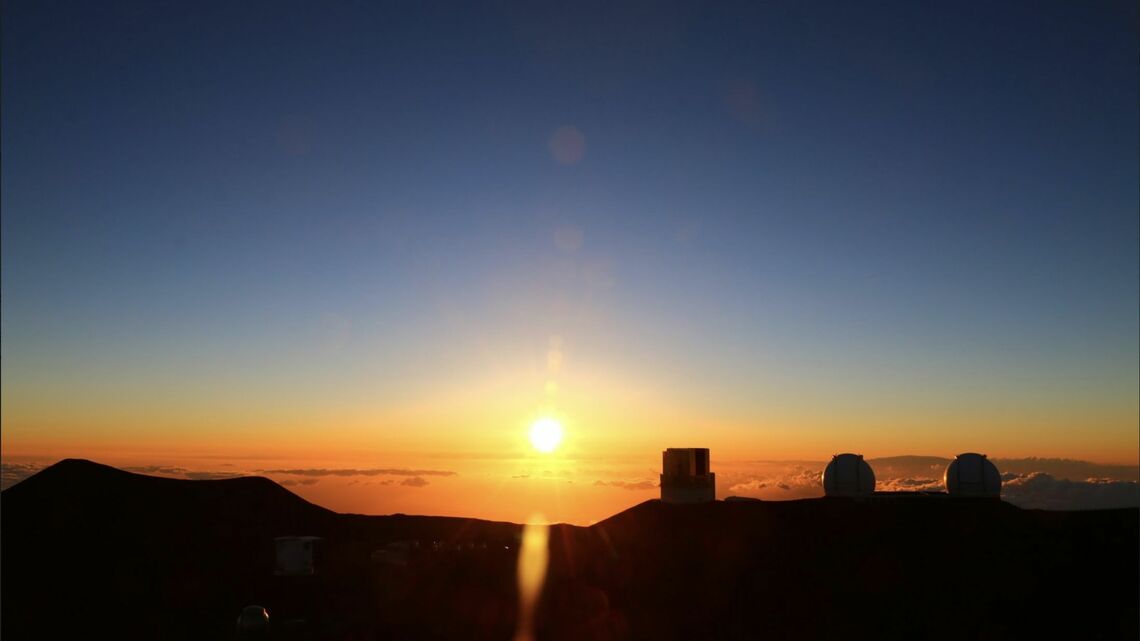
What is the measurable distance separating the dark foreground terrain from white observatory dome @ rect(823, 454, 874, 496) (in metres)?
1.11

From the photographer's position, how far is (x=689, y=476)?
4803cm

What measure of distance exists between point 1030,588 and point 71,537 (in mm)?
51695

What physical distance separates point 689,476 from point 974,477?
15766mm

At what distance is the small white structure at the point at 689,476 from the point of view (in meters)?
47.9

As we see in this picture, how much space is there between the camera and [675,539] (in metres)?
46.8

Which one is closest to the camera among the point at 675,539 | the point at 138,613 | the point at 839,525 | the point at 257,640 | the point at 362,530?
the point at 257,640

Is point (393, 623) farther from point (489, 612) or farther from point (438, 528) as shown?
point (438, 528)

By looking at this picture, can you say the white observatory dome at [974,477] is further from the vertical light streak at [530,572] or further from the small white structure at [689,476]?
the vertical light streak at [530,572]

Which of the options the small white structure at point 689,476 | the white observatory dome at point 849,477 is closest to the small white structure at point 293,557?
the small white structure at point 689,476

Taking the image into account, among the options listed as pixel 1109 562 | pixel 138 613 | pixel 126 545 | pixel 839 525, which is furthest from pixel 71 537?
pixel 1109 562

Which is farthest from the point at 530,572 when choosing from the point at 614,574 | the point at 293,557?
the point at 293,557

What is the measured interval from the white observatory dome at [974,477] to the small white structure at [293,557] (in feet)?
120

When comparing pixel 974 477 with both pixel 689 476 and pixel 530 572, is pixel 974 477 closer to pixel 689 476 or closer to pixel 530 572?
pixel 689 476

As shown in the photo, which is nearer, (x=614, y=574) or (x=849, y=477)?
(x=614, y=574)
